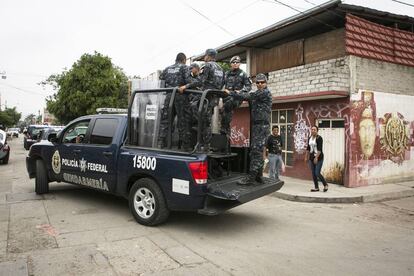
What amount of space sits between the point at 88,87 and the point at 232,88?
23.4m

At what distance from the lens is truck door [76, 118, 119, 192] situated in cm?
619

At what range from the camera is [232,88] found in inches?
262

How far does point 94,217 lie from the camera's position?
6.13m

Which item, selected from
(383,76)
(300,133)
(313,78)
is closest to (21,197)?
(300,133)

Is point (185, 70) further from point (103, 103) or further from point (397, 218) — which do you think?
point (103, 103)

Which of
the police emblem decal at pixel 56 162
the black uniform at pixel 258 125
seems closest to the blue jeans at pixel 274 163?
the black uniform at pixel 258 125

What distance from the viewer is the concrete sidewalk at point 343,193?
8523 mm

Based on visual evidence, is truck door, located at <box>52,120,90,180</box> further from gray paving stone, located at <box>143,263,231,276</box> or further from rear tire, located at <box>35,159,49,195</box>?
gray paving stone, located at <box>143,263,231,276</box>

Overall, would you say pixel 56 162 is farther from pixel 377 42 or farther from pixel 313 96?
pixel 377 42

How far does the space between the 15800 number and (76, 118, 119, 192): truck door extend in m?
0.58

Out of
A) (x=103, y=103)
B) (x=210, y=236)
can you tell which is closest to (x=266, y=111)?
(x=210, y=236)

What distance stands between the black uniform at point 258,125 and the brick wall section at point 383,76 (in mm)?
5494

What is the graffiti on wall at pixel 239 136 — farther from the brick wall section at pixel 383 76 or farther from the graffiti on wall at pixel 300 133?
the brick wall section at pixel 383 76

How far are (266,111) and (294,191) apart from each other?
12.6 ft
